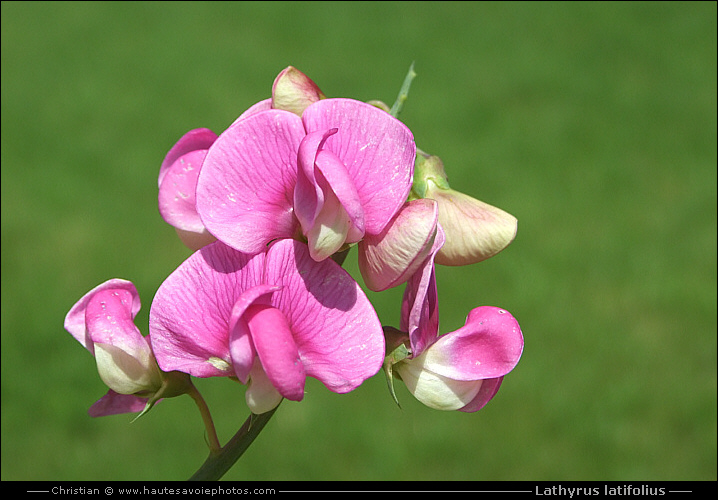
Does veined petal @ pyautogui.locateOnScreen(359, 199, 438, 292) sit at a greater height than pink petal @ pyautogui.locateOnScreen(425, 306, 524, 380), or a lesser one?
greater

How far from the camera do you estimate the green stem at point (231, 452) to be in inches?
29.4

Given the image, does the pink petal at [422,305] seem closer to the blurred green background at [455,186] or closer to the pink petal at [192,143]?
the pink petal at [192,143]

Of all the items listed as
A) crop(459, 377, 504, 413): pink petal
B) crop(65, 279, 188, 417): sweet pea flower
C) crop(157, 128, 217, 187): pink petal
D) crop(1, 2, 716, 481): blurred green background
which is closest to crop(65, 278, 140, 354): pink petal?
crop(65, 279, 188, 417): sweet pea flower

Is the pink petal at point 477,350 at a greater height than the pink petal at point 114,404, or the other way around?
the pink petal at point 477,350

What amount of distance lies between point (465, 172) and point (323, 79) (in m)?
1.18

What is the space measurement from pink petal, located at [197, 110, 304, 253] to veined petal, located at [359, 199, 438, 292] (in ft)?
0.29

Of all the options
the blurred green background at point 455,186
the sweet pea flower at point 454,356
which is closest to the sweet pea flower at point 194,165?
the sweet pea flower at point 454,356

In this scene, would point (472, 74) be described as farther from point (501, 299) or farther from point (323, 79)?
point (501, 299)

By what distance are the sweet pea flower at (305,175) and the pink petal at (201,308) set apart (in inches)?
0.9

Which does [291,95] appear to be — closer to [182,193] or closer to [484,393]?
[182,193]

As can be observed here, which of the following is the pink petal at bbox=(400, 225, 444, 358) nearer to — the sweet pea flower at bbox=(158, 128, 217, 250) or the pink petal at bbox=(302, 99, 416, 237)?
the pink petal at bbox=(302, 99, 416, 237)

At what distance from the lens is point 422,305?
0.71 metres

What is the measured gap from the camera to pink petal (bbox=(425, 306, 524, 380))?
761mm

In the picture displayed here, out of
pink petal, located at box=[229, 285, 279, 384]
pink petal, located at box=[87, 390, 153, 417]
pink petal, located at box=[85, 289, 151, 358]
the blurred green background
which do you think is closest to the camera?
pink petal, located at box=[229, 285, 279, 384]
